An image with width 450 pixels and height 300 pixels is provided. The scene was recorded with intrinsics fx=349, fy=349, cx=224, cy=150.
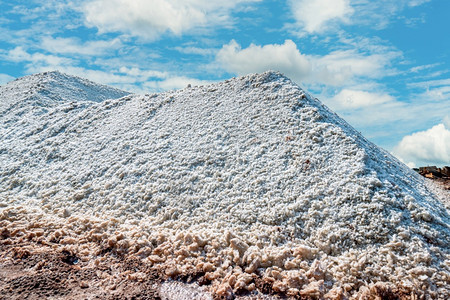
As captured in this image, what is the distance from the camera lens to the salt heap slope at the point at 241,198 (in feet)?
12.7

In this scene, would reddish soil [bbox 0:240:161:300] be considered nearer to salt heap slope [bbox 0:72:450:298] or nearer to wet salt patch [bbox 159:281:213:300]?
wet salt patch [bbox 159:281:213:300]

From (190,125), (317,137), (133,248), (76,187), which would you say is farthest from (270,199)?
(76,187)

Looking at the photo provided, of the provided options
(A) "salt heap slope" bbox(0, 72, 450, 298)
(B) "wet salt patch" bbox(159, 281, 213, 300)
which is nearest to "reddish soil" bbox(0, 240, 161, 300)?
(B) "wet salt patch" bbox(159, 281, 213, 300)

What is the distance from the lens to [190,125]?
7.15 meters

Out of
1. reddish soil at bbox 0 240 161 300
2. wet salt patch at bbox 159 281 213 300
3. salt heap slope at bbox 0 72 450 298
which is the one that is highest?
salt heap slope at bbox 0 72 450 298

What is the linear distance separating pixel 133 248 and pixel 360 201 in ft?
9.89

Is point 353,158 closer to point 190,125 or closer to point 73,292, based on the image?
point 190,125

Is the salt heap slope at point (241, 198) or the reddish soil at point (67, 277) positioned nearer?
the reddish soil at point (67, 277)

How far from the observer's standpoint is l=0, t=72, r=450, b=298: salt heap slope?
3857 mm

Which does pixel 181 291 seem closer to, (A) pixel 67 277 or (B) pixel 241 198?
(A) pixel 67 277

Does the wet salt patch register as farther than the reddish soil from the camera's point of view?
No

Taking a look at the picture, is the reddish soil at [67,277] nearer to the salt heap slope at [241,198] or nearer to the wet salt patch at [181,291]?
the wet salt patch at [181,291]

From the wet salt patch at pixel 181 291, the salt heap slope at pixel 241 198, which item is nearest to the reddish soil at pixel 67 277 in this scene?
the wet salt patch at pixel 181 291

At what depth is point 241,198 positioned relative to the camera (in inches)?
196
